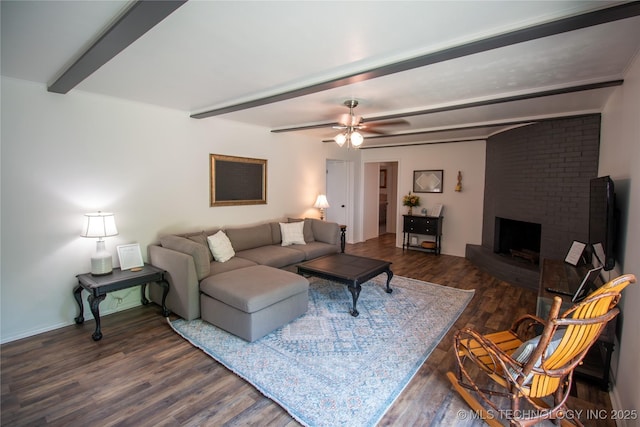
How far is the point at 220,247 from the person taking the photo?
154 inches

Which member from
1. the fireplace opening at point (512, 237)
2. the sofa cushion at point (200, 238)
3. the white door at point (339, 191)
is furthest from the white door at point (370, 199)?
the sofa cushion at point (200, 238)

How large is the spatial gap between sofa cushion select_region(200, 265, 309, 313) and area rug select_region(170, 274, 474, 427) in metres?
0.35

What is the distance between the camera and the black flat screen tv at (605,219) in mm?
2217

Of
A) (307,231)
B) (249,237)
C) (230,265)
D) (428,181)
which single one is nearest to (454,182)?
(428,181)

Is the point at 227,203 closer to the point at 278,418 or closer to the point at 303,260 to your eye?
the point at 303,260

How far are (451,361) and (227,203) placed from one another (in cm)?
364

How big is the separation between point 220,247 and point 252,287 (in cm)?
119

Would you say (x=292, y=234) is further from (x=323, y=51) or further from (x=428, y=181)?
(x=428, y=181)

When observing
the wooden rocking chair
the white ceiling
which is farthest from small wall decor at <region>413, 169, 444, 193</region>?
the wooden rocking chair

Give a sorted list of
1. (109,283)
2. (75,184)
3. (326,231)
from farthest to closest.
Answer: (326,231) < (75,184) < (109,283)

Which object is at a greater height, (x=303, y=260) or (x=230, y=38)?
(x=230, y=38)

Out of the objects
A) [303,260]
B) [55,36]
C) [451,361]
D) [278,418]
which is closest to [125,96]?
[55,36]

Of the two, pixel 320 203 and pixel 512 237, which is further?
pixel 320 203

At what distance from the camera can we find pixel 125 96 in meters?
3.32
